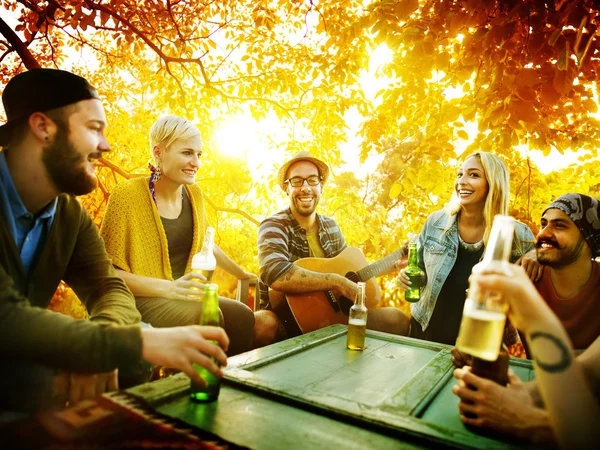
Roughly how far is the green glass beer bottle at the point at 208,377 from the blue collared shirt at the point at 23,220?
0.83 metres

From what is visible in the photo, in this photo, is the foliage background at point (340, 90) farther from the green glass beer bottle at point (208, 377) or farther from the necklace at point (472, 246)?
the green glass beer bottle at point (208, 377)

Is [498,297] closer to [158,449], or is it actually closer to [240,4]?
[158,449]

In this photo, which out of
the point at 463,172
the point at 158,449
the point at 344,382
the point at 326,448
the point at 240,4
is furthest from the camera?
the point at 240,4

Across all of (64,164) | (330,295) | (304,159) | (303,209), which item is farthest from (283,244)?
(64,164)

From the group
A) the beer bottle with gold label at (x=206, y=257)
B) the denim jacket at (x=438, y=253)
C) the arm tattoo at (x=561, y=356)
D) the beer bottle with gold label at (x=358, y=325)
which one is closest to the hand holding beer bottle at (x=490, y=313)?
the arm tattoo at (x=561, y=356)

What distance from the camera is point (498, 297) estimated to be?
1211mm

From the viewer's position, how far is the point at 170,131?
9.29 ft

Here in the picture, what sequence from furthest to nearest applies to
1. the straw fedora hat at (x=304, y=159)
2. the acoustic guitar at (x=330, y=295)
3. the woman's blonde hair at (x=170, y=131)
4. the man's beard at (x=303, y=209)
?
the straw fedora hat at (x=304, y=159) → the man's beard at (x=303, y=209) → the acoustic guitar at (x=330, y=295) → the woman's blonde hair at (x=170, y=131)

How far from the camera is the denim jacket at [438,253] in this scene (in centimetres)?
307

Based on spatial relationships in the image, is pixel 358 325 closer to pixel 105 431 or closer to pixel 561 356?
pixel 561 356

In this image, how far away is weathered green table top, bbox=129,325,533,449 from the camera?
1.13 meters

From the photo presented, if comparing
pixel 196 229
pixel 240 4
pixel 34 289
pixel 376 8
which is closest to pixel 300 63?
pixel 240 4

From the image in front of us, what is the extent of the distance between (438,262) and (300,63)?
12.3 ft

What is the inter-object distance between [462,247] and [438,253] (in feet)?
0.69
